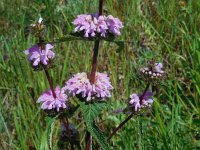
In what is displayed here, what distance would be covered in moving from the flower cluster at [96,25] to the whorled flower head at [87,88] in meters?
0.12

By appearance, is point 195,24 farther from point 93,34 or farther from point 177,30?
point 93,34

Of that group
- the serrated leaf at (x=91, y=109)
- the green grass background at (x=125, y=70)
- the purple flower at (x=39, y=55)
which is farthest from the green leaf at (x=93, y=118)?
the green grass background at (x=125, y=70)

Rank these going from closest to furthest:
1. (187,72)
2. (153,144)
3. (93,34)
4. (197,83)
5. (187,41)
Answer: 1. (93,34)
2. (153,144)
3. (197,83)
4. (187,72)
5. (187,41)

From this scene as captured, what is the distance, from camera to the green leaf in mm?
965

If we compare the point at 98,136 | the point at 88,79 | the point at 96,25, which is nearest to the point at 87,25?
the point at 96,25

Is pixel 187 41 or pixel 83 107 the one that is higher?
pixel 187 41

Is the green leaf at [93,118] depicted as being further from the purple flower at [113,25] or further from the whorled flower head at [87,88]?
the purple flower at [113,25]

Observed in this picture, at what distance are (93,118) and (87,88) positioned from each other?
84 millimetres

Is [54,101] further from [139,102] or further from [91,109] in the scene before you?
[139,102]

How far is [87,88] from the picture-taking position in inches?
39.9

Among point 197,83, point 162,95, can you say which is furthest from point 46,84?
point 197,83

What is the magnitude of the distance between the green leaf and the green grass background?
30 cm

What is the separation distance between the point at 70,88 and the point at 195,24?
1.26m

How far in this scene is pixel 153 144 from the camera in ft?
4.80
